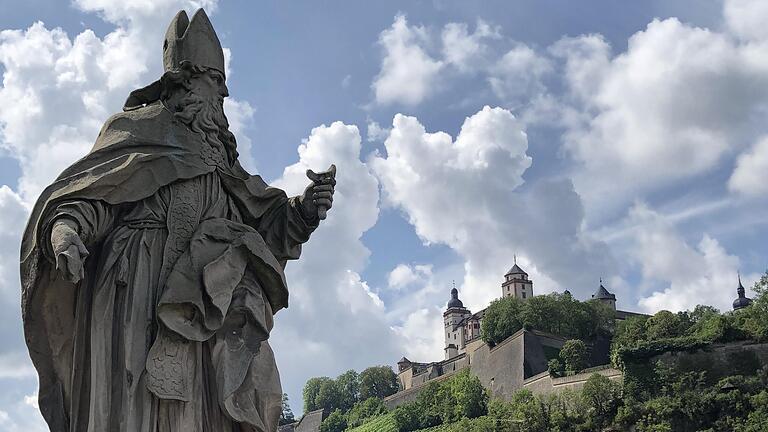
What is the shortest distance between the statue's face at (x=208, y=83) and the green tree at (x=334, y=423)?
105664 mm

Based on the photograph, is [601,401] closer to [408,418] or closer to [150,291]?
[408,418]

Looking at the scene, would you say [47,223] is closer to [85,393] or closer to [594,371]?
[85,393]

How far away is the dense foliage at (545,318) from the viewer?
86250 mm

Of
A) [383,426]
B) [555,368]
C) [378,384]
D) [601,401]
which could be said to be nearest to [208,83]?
[601,401]

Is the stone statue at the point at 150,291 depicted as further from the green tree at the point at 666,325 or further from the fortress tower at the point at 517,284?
the fortress tower at the point at 517,284

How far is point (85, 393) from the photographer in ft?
Answer: 17.1

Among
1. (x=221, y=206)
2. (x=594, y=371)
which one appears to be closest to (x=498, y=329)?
(x=594, y=371)

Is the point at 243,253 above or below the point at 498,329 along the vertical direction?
below

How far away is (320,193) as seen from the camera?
5.93 meters

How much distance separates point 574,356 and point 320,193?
72.1 m

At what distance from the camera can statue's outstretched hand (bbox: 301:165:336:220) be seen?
592 centimetres

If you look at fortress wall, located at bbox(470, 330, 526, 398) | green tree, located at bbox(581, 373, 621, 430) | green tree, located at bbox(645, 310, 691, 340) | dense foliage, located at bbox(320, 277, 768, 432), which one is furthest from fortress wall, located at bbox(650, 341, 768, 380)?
fortress wall, located at bbox(470, 330, 526, 398)

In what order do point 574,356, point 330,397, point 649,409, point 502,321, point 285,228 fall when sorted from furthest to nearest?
point 330,397 → point 502,321 → point 574,356 → point 649,409 → point 285,228

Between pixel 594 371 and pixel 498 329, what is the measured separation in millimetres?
18093
